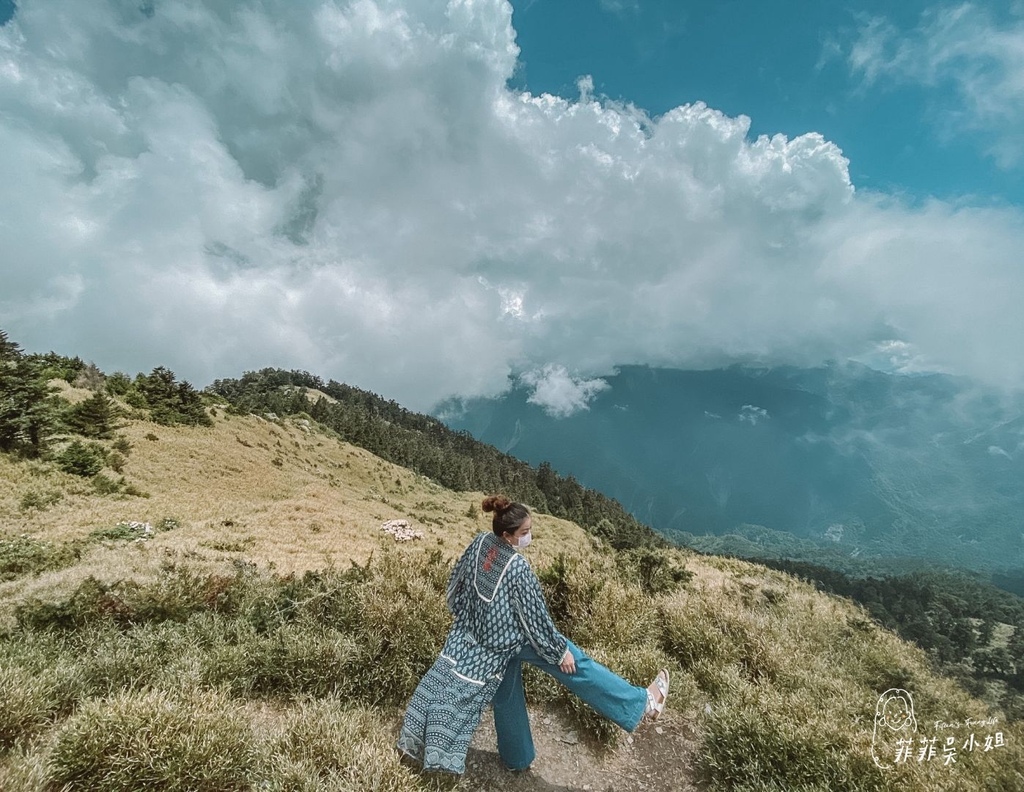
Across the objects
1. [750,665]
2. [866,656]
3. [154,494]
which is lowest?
[154,494]

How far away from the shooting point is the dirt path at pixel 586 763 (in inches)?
196

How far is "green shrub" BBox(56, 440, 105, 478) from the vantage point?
66.3ft

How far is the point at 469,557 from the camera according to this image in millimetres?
4930

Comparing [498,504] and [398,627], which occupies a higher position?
[498,504]

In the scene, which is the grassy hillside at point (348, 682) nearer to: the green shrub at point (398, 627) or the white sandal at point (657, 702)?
the green shrub at point (398, 627)

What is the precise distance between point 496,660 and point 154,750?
2838 millimetres

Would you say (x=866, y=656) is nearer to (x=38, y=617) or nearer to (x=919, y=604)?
(x=38, y=617)

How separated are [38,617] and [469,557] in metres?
6.39

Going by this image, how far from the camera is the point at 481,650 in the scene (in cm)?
466

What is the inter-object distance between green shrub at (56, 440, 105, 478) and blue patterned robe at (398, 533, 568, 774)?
2328 centimetres

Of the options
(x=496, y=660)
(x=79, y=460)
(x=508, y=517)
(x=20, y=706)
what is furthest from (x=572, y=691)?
(x=79, y=460)

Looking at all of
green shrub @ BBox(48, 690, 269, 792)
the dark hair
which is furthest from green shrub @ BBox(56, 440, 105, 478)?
the dark hair

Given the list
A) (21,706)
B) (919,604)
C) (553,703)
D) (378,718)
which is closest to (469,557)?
(378,718)

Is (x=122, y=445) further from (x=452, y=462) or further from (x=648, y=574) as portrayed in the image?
(x=452, y=462)
